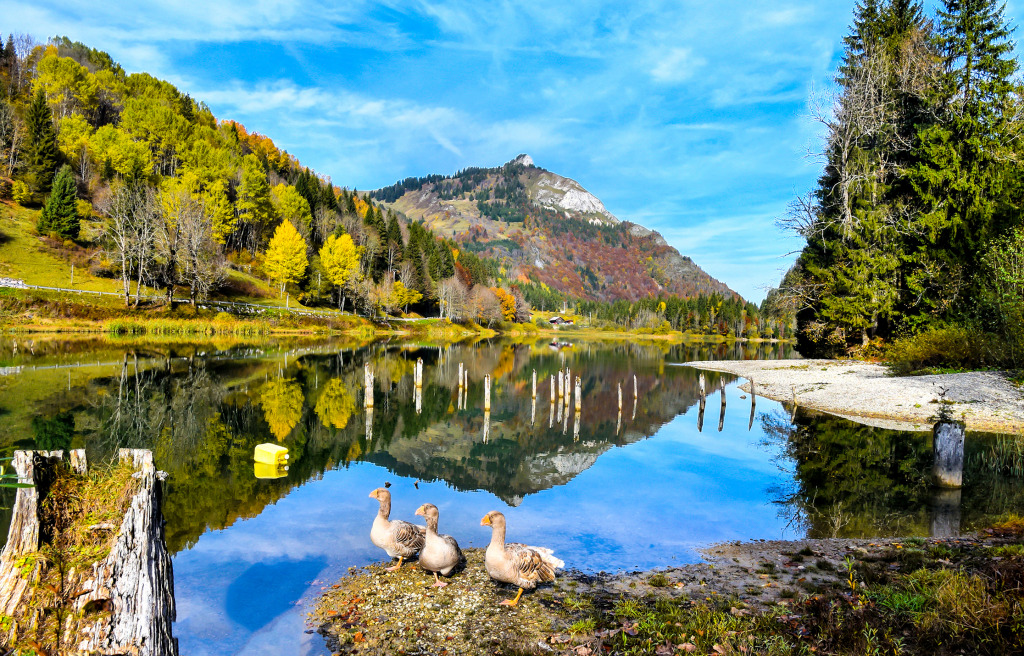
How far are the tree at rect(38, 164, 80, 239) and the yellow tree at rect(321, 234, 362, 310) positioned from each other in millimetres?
30492

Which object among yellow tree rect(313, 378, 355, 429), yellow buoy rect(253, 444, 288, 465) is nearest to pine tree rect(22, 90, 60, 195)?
yellow tree rect(313, 378, 355, 429)

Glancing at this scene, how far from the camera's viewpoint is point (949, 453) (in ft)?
45.2

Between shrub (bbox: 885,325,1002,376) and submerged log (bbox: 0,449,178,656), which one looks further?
shrub (bbox: 885,325,1002,376)

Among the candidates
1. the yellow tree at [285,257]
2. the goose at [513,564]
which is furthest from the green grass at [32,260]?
the goose at [513,564]

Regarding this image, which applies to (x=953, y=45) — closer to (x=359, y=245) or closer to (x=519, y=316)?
(x=359, y=245)

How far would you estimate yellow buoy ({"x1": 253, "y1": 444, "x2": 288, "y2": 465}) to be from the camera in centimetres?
1529

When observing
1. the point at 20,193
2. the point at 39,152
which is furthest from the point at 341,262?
the point at 39,152

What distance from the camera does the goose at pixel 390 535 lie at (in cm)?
874

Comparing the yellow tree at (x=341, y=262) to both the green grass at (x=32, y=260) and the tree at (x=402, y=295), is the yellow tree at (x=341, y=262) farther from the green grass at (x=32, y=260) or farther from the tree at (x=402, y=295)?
the green grass at (x=32, y=260)

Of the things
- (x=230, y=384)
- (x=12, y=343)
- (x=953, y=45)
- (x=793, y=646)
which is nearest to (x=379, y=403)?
(x=230, y=384)

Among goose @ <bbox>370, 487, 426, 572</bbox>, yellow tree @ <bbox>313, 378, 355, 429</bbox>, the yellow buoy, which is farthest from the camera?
yellow tree @ <bbox>313, 378, 355, 429</bbox>

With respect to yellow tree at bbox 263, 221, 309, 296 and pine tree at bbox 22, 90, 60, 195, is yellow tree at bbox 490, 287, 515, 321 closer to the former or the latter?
yellow tree at bbox 263, 221, 309, 296

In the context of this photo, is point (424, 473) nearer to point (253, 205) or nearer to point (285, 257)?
point (285, 257)

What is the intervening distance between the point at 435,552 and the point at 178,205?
217 feet
